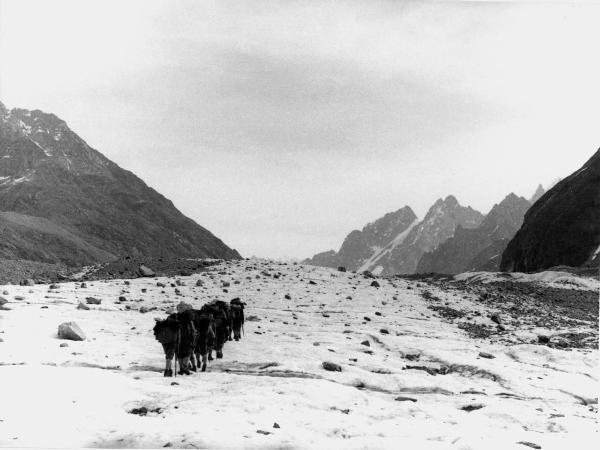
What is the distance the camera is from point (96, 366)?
14375 mm

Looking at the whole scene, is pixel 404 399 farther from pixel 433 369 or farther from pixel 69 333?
pixel 69 333

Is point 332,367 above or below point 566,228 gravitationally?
below

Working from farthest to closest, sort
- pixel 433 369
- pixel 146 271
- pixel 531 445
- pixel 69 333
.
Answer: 1. pixel 146 271
2. pixel 433 369
3. pixel 69 333
4. pixel 531 445

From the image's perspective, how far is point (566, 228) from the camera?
14388 centimetres

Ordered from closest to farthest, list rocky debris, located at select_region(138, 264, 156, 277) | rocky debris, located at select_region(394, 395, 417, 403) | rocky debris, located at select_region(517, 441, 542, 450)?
rocky debris, located at select_region(517, 441, 542, 450) < rocky debris, located at select_region(394, 395, 417, 403) < rocky debris, located at select_region(138, 264, 156, 277)

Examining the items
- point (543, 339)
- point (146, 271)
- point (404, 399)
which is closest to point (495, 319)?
point (543, 339)

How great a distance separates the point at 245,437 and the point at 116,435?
7.70 ft

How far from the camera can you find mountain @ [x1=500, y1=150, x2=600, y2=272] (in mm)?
135625

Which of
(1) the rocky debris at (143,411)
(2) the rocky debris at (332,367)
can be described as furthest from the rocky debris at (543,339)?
(1) the rocky debris at (143,411)

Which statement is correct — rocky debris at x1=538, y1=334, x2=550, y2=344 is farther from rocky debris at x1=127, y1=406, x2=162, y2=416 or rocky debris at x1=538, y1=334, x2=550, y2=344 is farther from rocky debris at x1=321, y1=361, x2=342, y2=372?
rocky debris at x1=127, y1=406, x2=162, y2=416

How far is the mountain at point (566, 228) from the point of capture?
136 meters

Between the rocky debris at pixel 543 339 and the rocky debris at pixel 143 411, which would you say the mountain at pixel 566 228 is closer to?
the rocky debris at pixel 543 339

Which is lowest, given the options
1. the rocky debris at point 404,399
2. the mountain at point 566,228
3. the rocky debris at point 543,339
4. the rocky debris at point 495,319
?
the rocky debris at point 404,399

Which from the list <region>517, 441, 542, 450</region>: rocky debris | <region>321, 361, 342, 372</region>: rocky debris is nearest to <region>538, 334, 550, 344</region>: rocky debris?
<region>321, 361, 342, 372</region>: rocky debris
